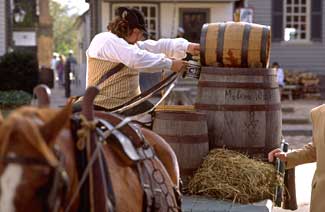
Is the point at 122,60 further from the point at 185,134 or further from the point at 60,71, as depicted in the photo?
the point at 60,71

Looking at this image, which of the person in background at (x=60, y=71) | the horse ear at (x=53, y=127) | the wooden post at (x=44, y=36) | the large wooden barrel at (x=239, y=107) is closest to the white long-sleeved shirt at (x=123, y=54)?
the large wooden barrel at (x=239, y=107)

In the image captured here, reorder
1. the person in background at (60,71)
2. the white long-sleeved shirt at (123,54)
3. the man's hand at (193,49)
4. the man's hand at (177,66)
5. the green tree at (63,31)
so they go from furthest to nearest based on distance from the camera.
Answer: the green tree at (63,31)
the person in background at (60,71)
the man's hand at (193,49)
the man's hand at (177,66)
the white long-sleeved shirt at (123,54)

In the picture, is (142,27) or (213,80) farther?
(213,80)

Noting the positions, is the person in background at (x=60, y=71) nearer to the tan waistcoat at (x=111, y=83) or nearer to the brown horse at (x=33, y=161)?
the tan waistcoat at (x=111, y=83)

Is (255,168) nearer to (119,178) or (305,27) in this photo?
(119,178)

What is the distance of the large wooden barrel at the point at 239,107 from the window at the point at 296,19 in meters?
21.4

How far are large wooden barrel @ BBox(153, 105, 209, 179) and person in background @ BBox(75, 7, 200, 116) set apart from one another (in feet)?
2.15

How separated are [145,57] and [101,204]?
2.53m

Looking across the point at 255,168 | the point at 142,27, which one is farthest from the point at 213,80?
the point at 142,27

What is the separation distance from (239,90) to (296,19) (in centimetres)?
2189

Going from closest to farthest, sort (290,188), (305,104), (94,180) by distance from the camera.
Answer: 1. (94,180)
2. (290,188)
3. (305,104)

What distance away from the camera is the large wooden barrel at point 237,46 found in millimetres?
6578

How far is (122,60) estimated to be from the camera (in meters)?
5.15

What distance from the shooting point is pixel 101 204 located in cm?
272
